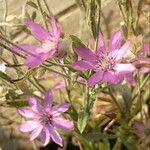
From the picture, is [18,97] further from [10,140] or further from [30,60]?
[10,140]

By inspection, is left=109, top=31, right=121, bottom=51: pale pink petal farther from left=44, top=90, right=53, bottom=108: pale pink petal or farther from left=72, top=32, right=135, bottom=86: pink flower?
left=44, top=90, right=53, bottom=108: pale pink petal

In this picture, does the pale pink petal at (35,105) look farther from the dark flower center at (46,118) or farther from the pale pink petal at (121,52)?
the pale pink petal at (121,52)

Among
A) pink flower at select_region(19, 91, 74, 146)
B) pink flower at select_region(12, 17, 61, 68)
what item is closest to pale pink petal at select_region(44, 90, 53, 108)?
pink flower at select_region(19, 91, 74, 146)

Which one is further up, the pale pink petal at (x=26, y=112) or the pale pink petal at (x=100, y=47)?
the pale pink petal at (x=100, y=47)

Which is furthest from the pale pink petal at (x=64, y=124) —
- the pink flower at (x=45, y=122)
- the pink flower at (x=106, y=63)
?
the pink flower at (x=106, y=63)

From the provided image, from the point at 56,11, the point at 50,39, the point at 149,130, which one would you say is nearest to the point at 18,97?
the point at 50,39

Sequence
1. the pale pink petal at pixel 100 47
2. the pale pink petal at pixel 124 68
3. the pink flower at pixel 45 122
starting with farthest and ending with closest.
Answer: the pink flower at pixel 45 122 < the pale pink petal at pixel 100 47 < the pale pink petal at pixel 124 68

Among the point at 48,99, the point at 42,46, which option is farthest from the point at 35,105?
the point at 42,46
